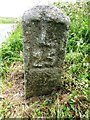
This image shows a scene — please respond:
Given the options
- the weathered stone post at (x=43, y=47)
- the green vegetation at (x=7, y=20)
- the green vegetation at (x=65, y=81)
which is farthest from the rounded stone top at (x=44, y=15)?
the green vegetation at (x=7, y=20)

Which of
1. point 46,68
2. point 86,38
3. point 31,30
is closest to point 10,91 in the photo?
point 46,68

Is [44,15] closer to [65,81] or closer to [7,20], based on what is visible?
[65,81]

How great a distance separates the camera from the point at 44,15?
9.67 ft

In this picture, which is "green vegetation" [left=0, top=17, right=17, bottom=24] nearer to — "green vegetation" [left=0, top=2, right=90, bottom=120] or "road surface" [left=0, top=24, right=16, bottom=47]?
"road surface" [left=0, top=24, right=16, bottom=47]

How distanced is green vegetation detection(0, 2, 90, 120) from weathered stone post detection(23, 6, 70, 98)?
0.61 feet

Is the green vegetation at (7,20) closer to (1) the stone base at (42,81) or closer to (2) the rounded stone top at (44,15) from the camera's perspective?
(1) the stone base at (42,81)

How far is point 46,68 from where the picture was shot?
10.7 feet

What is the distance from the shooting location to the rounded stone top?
2.92 metres

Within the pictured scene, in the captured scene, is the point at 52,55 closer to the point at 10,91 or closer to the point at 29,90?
the point at 29,90

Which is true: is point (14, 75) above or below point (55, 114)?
above

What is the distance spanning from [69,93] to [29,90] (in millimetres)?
495

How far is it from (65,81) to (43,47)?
703 mm

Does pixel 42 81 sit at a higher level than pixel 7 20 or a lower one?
lower

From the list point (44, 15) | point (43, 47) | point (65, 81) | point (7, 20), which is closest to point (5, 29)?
point (7, 20)
